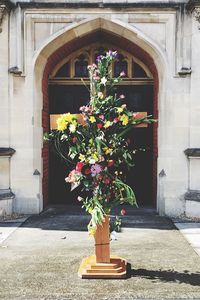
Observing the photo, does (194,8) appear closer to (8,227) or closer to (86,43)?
(86,43)

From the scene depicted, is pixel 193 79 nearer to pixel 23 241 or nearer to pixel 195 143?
pixel 195 143

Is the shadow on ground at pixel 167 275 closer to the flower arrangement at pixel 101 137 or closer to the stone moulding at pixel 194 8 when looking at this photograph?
the flower arrangement at pixel 101 137

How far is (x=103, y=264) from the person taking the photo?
5148 mm

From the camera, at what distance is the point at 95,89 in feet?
17.1

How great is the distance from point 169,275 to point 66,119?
2.12m

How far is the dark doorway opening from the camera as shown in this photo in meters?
10.5

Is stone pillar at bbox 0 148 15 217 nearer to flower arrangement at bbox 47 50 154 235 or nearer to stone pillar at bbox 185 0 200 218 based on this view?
stone pillar at bbox 185 0 200 218

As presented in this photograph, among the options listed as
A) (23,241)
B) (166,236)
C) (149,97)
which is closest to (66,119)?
(23,241)

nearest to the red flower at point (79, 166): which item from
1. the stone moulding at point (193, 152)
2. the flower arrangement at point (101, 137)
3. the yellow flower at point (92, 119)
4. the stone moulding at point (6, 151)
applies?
the flower arrangement at point (101, 137)

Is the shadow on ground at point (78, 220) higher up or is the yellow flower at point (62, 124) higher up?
the yellow flower at point (62, 124)

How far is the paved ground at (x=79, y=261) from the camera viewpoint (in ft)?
15.2

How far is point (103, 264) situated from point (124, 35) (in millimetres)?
5645

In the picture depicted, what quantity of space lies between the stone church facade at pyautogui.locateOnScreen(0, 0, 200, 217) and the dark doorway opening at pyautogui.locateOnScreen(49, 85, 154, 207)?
45.3 inches

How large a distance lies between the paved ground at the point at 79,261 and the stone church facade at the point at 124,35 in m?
0.96
